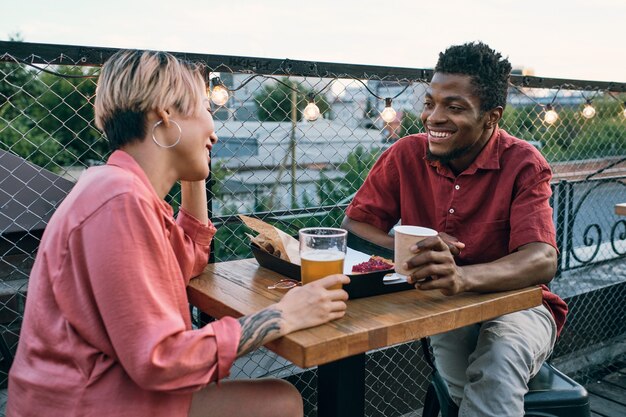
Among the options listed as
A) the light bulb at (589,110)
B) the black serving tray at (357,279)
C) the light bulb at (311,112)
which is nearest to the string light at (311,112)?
the light bulb at (311,112)

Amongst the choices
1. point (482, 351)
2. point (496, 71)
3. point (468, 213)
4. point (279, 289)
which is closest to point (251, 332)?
point (279, 289)

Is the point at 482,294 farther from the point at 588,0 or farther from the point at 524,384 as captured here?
the point at 588,0

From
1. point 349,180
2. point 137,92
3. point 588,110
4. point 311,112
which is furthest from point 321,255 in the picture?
point 349,180

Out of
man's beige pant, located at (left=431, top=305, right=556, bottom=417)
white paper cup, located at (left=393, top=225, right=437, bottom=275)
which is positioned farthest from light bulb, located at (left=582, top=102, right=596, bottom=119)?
white paper cup, located at (left=393, top=225, right=437, bottom=275)

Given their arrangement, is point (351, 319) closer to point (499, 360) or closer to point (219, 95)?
point (499, 360)

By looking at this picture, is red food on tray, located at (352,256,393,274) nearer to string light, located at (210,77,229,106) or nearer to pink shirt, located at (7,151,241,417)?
pink shirt, located at (7,151,241,417)

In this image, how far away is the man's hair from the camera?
1932 millimetres

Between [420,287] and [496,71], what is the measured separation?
3.19ft

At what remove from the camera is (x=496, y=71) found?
1975mm

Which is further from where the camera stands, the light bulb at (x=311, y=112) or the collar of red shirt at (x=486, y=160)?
the light bulb at (x=311, y=112)

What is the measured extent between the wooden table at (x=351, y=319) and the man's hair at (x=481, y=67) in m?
0.76

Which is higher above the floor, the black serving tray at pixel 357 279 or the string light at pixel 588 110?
the string light at pixel 588 110

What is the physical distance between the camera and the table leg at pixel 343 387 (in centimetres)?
134

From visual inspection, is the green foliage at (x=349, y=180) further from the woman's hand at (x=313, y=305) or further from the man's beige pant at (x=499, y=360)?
the woman's hand at (x=313, y=305)
